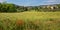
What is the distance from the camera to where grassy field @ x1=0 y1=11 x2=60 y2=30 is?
8.63 feet

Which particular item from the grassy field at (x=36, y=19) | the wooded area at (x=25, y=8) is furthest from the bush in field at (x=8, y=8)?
the grassy field at (x=36, y=19)

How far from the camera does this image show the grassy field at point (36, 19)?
263cm

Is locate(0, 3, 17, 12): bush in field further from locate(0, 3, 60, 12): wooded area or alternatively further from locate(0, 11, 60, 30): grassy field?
locate(0, 11, 60, 30): grassy field

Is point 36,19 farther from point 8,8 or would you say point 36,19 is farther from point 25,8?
point 8,8

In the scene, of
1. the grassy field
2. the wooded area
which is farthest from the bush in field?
the grassy field

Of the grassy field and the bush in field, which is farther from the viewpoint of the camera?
the bush in field

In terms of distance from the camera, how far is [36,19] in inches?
106

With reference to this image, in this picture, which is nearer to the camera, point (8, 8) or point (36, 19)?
point (36, 19)

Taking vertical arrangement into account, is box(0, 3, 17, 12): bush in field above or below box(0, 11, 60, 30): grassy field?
above

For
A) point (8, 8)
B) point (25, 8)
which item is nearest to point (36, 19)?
point (25, 8)

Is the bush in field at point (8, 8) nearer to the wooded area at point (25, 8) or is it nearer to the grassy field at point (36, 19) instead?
the wooded area at point (25, 8)

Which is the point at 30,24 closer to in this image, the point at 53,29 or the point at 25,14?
the point at 25,14

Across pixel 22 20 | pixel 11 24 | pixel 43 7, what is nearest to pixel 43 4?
pixel 43 7

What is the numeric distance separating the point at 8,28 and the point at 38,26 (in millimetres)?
523
